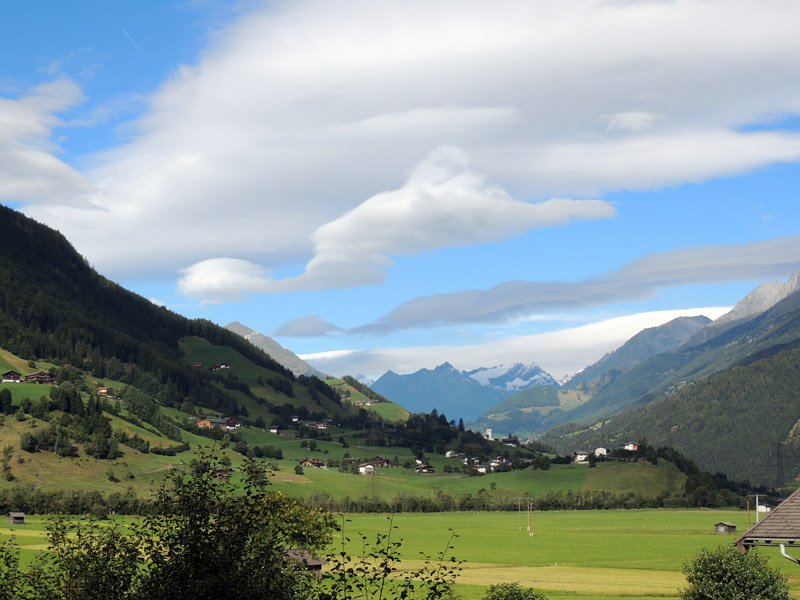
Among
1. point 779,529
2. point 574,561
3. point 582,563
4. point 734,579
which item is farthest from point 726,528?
point 779,529

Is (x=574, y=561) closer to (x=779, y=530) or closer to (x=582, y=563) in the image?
(x=582, y=563)

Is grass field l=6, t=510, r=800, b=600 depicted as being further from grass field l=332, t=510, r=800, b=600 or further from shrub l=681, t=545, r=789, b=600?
shrub l=681, t=545, r=789, b=600

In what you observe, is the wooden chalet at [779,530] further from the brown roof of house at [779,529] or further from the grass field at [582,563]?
the grass field at [582,563]

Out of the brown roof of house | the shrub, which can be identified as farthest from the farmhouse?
the brown roof of house

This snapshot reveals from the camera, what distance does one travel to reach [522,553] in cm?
16562

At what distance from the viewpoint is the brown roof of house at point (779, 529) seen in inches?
1717

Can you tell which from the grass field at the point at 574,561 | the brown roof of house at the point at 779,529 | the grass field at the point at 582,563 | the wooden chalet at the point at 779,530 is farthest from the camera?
the grass field at the point at 582,563

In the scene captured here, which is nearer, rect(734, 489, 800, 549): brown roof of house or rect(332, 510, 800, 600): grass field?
rect(734, 489, 800, 549): brown roof of house

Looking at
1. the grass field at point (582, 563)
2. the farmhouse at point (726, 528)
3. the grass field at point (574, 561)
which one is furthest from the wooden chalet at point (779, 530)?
the farmhouse at point (726, 528)

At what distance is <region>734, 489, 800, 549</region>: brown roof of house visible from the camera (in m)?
43.6

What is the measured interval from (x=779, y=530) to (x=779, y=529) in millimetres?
73

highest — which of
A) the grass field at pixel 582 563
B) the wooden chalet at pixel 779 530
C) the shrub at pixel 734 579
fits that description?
the wooden chalet at pixel 779 530

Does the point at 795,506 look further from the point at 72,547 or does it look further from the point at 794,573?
the point at 794,573

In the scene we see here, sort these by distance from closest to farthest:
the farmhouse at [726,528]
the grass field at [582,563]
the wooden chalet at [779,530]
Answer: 1. the wooden chalet at [779,530]
2. the grass field at [582,563]
3. the farmhouse at [726,528]
